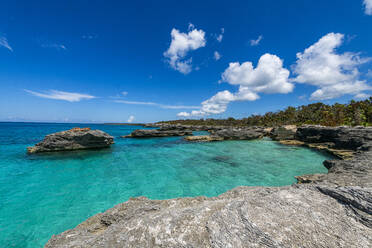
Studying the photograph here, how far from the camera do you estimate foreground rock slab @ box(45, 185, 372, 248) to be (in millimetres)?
1974

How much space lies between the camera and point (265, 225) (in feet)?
7.14

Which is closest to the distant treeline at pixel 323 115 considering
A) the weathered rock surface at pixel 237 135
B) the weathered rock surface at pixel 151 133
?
the weathered rock surface at pixel 237 135

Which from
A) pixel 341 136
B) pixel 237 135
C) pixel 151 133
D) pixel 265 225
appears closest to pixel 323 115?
pixel 237 135

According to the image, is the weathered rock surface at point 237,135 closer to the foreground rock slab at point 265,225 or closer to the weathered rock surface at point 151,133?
the weathered rock surface at point 151,133

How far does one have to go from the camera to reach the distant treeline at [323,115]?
39781 mm

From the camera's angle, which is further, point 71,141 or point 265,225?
point 71,141

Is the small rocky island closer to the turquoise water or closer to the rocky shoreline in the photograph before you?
the turquoise water

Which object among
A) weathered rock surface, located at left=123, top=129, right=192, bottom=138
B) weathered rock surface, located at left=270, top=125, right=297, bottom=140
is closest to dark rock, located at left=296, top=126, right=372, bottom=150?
weathered rock surface, located at left=270, top=125, right=297, bottom=140

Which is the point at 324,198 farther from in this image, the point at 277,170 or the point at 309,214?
the point at 277,170

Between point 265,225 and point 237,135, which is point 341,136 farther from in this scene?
point 265,225

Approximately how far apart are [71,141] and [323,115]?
7556cm

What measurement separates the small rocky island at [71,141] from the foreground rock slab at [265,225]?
22288mm

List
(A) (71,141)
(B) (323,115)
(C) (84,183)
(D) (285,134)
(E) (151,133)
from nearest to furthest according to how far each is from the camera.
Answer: (C) (84,183)
(A) (71,141)
(D) (285,134)
(E) (151,133)
(B) (323,115)

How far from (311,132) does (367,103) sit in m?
36.9
